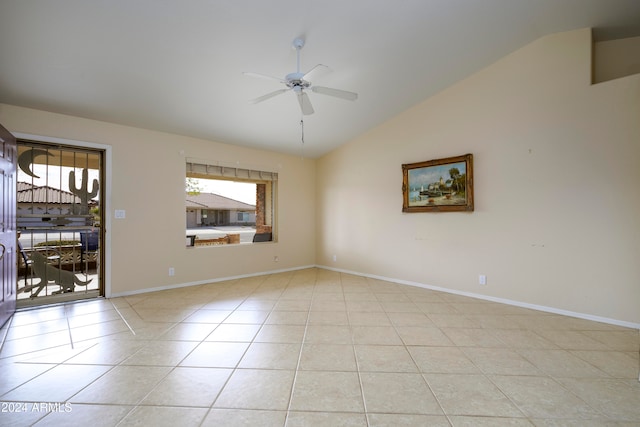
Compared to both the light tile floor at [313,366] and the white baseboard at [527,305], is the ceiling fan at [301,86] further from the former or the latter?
the white baseboard at [527,305]

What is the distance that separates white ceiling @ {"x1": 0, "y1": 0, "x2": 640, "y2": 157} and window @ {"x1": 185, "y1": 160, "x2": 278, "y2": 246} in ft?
3.66

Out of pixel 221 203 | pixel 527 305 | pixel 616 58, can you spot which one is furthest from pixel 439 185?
pixel 221 203

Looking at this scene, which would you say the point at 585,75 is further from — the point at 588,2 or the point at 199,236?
the point at 199,236

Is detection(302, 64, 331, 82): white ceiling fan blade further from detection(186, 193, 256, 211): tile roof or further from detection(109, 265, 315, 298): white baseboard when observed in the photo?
detection(186, 193, 256, 211): tile roof

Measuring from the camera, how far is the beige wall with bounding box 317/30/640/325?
3000mm

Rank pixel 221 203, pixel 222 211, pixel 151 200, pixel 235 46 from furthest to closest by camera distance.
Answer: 1. pixel 221 203
2. pixel 222 211
3. pixel 151 200
4. pixel 235 46

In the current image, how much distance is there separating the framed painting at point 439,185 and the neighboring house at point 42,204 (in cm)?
484

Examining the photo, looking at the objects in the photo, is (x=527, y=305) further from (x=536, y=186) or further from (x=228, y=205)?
(x=228, y=205)

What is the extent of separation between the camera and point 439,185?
14.1ft

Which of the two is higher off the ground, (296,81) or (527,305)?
(296,81)

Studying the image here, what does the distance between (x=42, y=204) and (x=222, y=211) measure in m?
2.97

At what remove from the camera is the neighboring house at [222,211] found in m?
5.66

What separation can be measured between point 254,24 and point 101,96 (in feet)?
6.84

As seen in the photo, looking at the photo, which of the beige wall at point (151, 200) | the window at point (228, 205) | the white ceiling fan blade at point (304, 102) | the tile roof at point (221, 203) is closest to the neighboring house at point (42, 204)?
the beige wall at point (151, 200)
